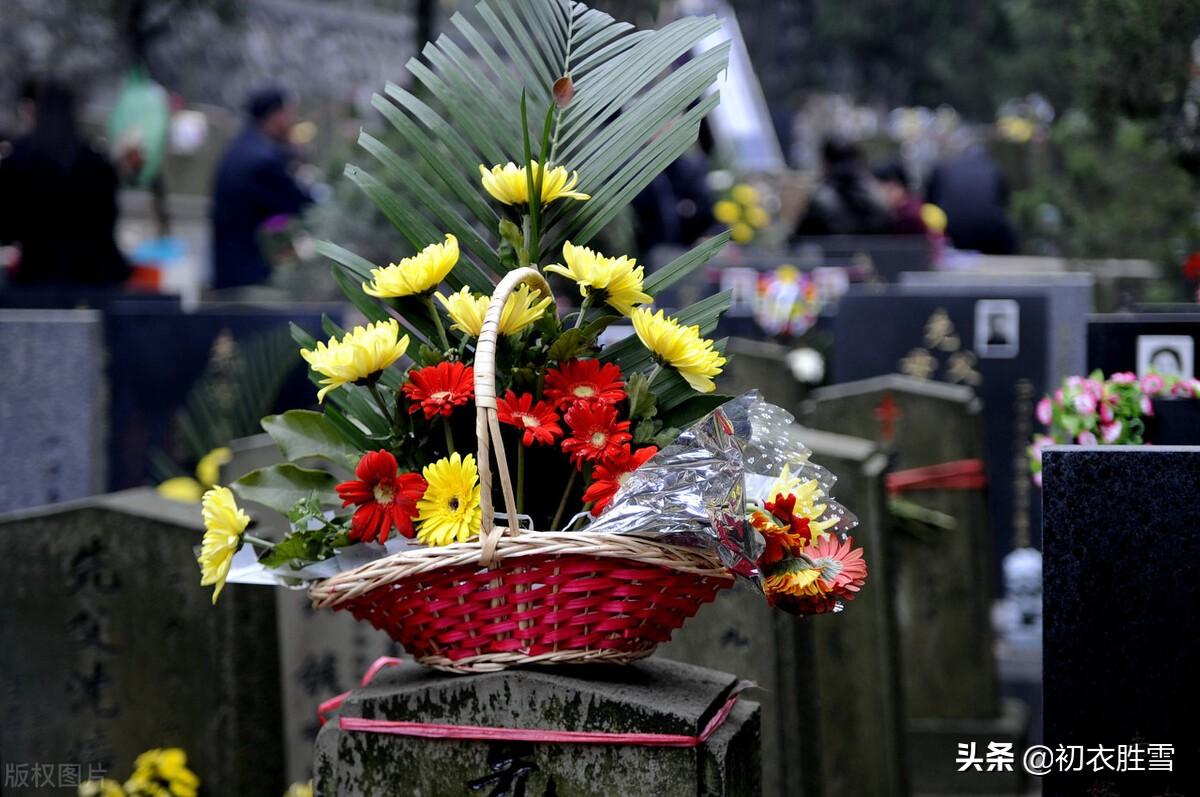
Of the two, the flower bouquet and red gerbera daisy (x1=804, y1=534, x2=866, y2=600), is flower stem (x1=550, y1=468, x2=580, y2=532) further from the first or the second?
red gerbera daisy (x1=804, y1=534, x2=866, y2=600)

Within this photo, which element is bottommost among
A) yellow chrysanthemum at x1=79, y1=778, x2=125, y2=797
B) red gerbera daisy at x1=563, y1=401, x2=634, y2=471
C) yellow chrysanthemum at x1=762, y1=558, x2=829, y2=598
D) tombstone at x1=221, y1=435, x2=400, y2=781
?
yellow chrysanthemum at x1=79, y1=778, x2=125, y2=797

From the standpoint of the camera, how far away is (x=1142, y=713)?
2561 mm

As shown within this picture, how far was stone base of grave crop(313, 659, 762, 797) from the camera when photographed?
2.40 meters

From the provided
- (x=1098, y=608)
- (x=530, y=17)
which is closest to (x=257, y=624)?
(x=530, y=17)

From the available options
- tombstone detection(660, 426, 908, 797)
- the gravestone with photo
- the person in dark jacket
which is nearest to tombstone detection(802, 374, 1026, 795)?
tombstone detection(660, 426, 908, 797)

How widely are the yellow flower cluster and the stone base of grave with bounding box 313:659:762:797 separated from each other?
1006cm

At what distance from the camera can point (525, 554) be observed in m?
2.27

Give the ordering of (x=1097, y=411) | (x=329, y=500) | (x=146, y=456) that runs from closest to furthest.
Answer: (x=329, y=500) < (x=1097, y=411) < (x=146, y=456)

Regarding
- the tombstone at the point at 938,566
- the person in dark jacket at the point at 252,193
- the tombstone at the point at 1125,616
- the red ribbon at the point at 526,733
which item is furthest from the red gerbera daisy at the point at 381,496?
the person in dark jacket at the point at 252,193

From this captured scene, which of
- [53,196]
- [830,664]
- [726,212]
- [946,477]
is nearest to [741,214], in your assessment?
[726,212]

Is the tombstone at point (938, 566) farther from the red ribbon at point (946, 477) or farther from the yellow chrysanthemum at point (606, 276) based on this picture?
the yellow chrysanthemum at point (606, 276)

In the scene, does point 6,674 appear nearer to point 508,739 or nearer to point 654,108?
point 508,739

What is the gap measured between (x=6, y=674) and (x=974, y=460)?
383 cm

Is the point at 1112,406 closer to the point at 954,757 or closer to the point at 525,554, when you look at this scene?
the point at 525,554
